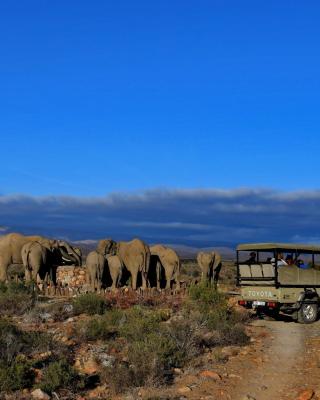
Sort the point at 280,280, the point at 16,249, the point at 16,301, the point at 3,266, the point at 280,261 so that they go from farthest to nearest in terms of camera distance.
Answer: the point at 16,249
the point at 3,266
the point at 16,301
the point at 280,261
the point at 280,280

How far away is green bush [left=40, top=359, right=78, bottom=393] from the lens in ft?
35.5

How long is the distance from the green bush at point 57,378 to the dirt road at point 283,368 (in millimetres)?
3007

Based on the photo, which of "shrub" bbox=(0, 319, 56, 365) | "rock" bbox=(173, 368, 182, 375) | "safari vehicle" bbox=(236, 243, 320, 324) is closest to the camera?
"rock" bbox=(173, 368, 182, 375)

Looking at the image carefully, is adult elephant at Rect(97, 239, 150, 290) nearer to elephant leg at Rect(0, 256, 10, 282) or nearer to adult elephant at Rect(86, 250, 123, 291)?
adult elephant at Rect(86, 250, 123, 291)

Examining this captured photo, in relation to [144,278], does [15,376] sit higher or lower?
lower

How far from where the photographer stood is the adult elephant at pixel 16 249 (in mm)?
32791

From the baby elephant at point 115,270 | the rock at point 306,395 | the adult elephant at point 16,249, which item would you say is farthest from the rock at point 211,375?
the adult elephant at point 16,249

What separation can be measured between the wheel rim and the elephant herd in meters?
11.5

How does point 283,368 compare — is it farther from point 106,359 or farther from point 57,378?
point 57,378

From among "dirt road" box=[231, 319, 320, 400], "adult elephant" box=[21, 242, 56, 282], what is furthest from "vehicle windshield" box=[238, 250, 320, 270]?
"adult elephant" box=[21, 242, 56, 282]

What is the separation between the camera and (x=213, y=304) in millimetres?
18516

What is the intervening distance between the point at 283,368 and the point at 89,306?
883 cm

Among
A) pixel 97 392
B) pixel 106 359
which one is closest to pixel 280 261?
pixel 106 359

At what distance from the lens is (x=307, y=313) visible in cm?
1894
